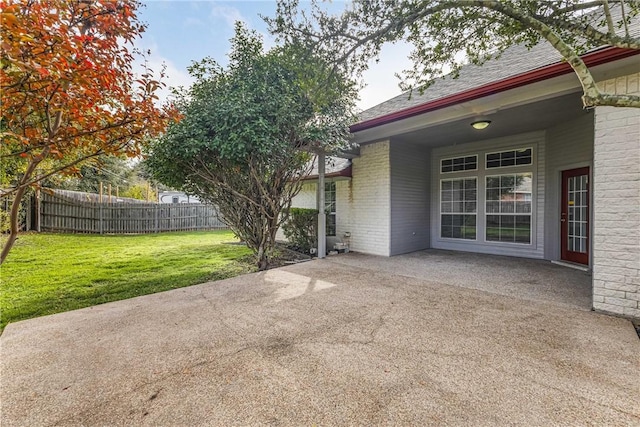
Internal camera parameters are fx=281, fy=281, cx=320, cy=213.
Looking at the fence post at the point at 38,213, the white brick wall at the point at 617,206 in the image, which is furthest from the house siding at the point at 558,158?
the fence post at the point at 38,213

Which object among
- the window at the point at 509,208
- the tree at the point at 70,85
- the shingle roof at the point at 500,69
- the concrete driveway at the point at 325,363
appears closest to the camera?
the concrete driveway at the point at 325,363

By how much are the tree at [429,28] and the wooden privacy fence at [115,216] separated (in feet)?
27.3

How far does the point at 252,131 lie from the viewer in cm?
472

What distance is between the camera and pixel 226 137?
4.93 m

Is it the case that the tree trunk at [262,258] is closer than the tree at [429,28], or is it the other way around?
the tree at [429,28]

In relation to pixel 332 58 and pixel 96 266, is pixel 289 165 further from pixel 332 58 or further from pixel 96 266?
pixel 96 266

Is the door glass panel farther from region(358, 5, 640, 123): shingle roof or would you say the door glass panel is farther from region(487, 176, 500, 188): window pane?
region(358, 5, 640, 123): shingle roof

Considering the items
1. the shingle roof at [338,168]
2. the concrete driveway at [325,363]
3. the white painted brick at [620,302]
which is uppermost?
the shingle roof at [338,168]

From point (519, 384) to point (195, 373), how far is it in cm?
258

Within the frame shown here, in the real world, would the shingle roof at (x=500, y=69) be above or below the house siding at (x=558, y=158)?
above

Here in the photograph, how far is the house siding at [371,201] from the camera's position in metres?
7.42

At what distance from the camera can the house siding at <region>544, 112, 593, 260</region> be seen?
5.62 metres

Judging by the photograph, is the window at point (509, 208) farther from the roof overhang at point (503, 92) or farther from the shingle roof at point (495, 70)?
the roof overhang at point (503, 92)

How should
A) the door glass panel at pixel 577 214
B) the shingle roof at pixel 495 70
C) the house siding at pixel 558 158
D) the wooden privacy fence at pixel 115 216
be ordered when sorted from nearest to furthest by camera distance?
the shingle roof at pixel 495 70, the house siding at pixel 558 158, the door glass panel at pixel 577 214, the wooden privacy fence at pixel 115 216
